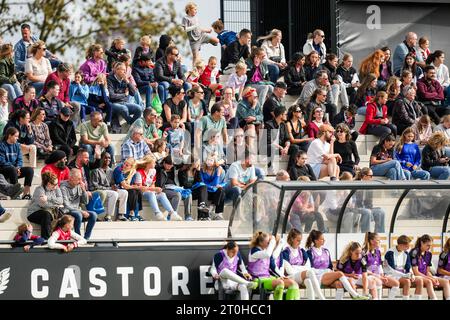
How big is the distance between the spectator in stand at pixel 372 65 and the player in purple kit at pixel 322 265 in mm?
7915

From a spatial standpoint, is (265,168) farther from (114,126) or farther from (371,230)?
(371,230)

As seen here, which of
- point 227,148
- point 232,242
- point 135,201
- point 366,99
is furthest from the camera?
point 366,99

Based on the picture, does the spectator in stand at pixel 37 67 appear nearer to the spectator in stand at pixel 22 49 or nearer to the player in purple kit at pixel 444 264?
the spectator in stand at pixel 22 49

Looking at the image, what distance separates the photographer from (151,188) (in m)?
21.1

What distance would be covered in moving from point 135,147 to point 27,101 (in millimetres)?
1885

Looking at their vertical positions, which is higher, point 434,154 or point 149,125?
point 149,125

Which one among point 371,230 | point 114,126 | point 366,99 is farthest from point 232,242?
point 366,99

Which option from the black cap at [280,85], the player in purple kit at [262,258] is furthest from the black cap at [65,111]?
the player in purple kit at [262,258]

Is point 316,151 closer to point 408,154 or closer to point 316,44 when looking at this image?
point 408,154

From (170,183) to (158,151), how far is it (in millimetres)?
631

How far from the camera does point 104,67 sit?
23.8m

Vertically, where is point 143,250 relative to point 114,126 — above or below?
below

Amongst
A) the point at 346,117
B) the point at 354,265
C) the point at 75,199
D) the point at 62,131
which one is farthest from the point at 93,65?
the point at 354,265

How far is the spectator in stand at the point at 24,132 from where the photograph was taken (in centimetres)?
2111
